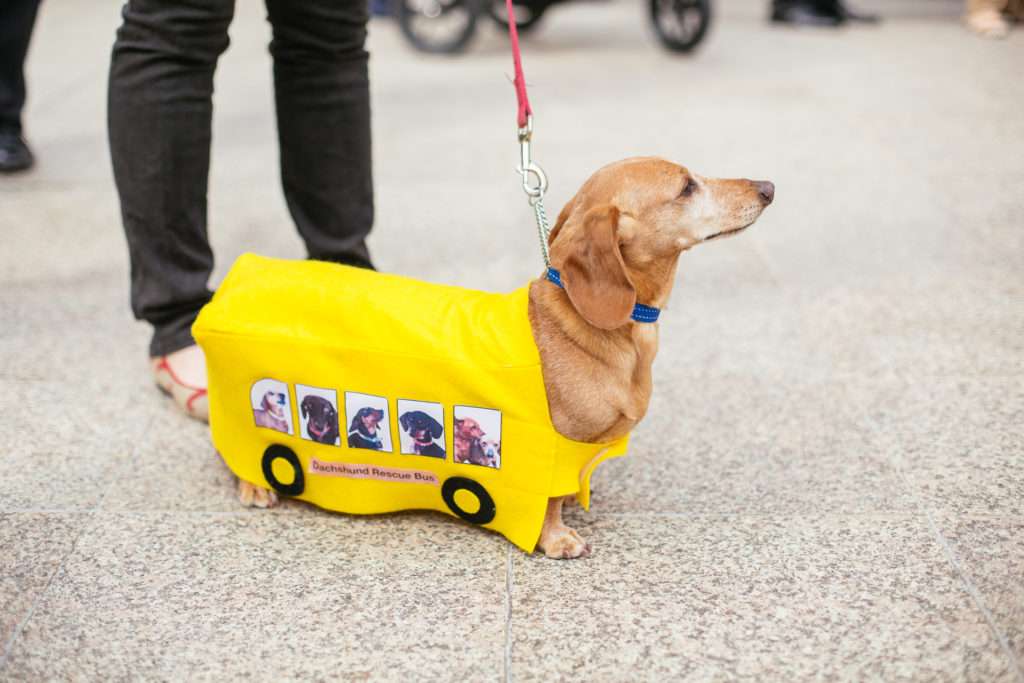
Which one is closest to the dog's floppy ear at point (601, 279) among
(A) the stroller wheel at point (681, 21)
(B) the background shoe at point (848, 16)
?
(A) the stroller wheel at point (681, 21)

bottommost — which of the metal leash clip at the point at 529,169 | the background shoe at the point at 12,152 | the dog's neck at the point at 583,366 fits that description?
the background shoe at the point at 12,152

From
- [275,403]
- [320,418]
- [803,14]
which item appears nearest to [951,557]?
[320,418]

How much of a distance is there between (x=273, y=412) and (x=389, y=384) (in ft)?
A: 0.96

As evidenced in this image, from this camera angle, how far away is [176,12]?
199 cm

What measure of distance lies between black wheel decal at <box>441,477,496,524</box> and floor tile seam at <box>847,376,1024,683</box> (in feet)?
3.09

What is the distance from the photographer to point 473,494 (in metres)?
1.82

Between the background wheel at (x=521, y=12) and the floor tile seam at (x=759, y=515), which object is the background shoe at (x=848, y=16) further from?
the floor tile seam at (x=759, y=515)

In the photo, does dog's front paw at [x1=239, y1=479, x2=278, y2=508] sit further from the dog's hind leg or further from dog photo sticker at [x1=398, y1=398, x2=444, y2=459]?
the dog's hind leg

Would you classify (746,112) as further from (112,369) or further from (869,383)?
(112,369)

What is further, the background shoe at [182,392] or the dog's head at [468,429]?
the background shoe at [182,392]

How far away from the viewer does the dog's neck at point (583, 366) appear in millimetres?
1692

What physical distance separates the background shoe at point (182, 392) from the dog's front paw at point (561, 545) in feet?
3.17

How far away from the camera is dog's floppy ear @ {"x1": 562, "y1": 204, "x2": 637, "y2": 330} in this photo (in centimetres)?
162

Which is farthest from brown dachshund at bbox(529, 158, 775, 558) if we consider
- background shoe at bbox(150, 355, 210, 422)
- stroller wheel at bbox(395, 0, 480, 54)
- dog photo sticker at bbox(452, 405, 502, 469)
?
stroller wheel at bbox(395, 0, 480, 54)
